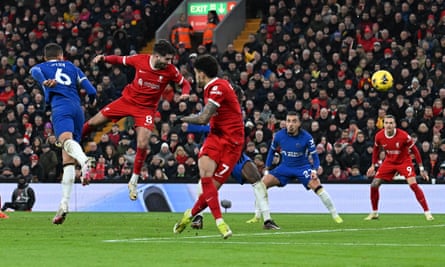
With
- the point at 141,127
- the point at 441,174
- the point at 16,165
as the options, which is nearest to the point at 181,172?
the point at 16,165

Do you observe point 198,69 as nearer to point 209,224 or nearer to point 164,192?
point 209,224

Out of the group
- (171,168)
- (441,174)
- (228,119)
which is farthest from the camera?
(171,168)

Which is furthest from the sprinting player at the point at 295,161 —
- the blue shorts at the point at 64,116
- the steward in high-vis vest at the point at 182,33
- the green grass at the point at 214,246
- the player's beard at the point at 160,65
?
the steward in high-vis vest at the point at 182,33

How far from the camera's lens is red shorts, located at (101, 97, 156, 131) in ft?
60.4

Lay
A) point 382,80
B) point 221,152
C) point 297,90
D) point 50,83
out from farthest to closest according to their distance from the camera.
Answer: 1. point 297,90
2. point 382,80
3. point 50,83
4. point 221,152

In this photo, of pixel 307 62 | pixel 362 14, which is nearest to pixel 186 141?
pixel 307 62

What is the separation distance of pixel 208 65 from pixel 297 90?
54.5 feet

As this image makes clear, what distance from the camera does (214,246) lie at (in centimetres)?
1320

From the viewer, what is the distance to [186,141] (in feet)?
98.3

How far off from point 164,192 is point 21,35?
1274 cm

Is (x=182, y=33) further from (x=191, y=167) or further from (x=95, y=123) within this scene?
(x=95, y=123)

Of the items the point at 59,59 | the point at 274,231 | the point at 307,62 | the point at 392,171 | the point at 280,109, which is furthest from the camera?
the point at 307,62

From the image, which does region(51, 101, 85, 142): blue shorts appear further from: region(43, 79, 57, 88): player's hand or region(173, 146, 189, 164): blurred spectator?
region(173, 146, 189, 164): blurred spectator

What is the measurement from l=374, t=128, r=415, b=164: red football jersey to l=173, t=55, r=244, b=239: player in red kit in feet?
29.5
